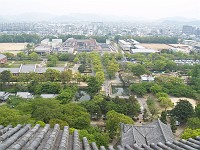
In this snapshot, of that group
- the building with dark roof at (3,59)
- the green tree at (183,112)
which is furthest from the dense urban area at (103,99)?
the building with dark roof at (3,59)

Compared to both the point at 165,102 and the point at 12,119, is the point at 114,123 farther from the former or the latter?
the point at 165,102

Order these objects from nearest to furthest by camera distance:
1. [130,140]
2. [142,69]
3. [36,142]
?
Answer: [36,142]
[130,140]
[142,69]

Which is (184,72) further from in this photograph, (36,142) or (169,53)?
(36,142)

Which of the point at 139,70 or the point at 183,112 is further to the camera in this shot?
the point at 139,70

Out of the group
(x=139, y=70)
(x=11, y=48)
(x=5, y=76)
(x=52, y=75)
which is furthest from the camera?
(x=11, y=48)

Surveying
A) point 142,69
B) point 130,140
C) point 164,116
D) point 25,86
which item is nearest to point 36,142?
point 130,140

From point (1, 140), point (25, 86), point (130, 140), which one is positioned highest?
point (1, 140)

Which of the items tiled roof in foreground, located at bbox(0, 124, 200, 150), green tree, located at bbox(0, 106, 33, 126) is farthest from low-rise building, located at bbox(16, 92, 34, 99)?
tiled roof in foreground, located at bbox(0, 124, 200, 150)

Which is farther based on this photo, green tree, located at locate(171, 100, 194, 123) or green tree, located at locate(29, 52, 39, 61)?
green tree, located at locate(29, 52, 39, 61)

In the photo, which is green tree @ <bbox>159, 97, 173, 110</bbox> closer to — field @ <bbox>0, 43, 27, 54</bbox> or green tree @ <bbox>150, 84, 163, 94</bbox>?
green tree @ <bbox>150, 84, 163, 94</bbox>

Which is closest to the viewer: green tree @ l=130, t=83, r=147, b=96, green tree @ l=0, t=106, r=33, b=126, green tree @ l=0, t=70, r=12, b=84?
green tree @ l=0, t=106, r=33, b=126

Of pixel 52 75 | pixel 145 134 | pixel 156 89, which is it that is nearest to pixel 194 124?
pixel 145 134
